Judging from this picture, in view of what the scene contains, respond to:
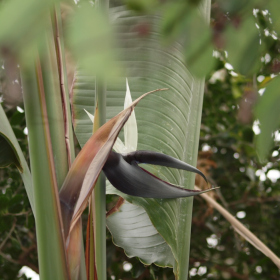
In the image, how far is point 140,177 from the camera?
2.23 ft

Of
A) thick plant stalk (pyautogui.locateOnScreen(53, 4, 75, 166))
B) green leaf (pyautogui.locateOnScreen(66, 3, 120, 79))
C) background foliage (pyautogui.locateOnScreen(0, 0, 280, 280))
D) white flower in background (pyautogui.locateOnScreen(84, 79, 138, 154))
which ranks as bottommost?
background foliage (pyautogui.locateOnScreen(0, 0, 280, 280))

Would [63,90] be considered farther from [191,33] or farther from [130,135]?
[191,33]

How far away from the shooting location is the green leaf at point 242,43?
293mm

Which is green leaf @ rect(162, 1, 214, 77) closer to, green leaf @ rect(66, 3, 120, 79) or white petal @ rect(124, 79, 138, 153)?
green leaf @ rect(66, 3, 120, 79)

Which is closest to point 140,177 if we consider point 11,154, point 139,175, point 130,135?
point 139,175

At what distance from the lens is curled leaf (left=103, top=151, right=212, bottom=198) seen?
67cm

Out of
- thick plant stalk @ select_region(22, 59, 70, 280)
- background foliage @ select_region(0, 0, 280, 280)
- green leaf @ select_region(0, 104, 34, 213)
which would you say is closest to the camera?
thick plant stalk @ select_region(22, 59, 70, 280)

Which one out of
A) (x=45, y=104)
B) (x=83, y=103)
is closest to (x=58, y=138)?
(x=45, y=104)

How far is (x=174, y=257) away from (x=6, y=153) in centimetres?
36

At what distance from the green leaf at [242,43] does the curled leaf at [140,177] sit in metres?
0.40

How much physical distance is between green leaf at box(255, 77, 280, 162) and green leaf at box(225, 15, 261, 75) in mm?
41

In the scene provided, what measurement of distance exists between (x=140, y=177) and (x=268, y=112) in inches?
17.4

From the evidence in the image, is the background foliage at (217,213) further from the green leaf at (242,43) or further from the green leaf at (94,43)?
the green leaf at (94,43)

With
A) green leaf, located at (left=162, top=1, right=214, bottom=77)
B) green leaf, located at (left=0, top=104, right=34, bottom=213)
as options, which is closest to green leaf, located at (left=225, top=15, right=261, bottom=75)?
green leaf, located at (left=162, top=1, right=214, bottom=77)
